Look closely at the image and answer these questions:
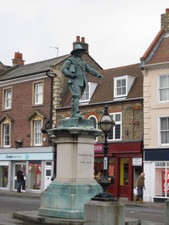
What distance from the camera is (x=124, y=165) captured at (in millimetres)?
32938

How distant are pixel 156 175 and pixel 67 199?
17400mm

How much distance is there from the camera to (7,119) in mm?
41656

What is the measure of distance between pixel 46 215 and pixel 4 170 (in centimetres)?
2829

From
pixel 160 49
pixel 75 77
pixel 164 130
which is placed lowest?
pixel 164 130

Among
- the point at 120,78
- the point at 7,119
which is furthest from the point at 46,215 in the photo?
the point at 7,119

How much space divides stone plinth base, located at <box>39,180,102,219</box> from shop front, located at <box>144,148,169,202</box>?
1636 centimetres

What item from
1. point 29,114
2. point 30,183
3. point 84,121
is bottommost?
point 30,183

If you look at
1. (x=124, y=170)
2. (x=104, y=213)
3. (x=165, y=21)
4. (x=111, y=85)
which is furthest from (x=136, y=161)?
(x=104, y=213)

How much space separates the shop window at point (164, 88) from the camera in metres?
30.8

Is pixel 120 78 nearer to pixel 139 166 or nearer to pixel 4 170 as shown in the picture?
pixel 139 166

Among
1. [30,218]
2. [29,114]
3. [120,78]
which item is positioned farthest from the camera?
[29,114]

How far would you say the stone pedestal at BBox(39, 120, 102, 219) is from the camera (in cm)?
1409

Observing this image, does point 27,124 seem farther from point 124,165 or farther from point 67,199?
point 67,199

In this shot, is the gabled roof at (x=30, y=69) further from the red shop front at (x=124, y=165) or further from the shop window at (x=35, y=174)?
the red shop front at (x=124, y=165)
